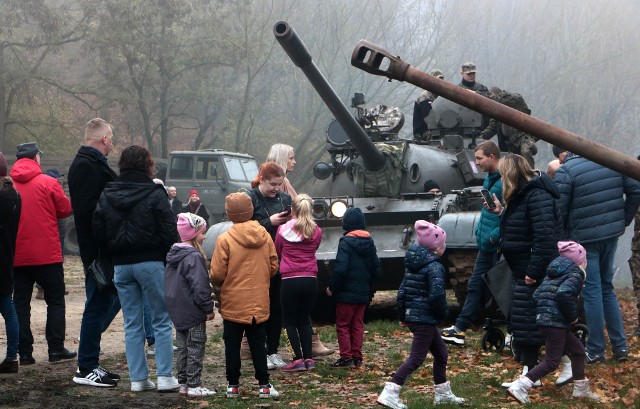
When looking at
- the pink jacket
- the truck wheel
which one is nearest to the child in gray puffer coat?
the pink jacket

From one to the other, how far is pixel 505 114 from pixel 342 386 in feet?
10.7

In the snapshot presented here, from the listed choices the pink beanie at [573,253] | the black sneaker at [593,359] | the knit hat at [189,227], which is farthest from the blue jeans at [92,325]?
the black sneaker at [593,359]

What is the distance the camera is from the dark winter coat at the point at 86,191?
7.84 meters

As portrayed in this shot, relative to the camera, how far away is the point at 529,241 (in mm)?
7844

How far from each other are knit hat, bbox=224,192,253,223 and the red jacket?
1.92 meters

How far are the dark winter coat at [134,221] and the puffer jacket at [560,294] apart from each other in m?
2.51

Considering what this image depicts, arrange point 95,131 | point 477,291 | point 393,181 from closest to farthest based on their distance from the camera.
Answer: point 95,131 → point 477,291 → point 393,181

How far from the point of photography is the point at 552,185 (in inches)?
308

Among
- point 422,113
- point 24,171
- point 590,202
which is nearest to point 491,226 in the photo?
point 590,202

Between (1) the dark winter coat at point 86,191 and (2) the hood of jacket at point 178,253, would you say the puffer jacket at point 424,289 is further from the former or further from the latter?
(1) the dark winter coat at point 86,191

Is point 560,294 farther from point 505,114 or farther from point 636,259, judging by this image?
point 636,259

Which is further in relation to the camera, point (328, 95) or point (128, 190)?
point (328, 95)

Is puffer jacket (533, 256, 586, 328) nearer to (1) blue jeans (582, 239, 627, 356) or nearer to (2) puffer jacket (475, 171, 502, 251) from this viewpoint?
(1) blue jeans (582, 239, 627, 356)

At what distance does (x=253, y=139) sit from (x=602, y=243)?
30.1 meters
